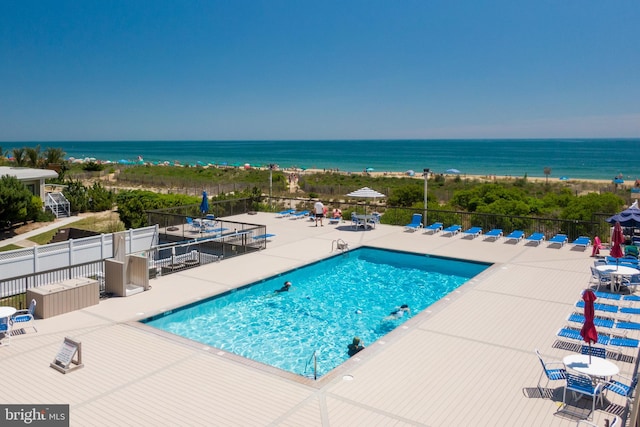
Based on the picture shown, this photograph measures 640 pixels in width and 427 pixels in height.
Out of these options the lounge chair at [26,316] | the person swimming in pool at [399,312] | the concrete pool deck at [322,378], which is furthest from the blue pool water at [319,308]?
the lounge chair at [26,316]

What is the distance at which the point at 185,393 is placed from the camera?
7.04 metres

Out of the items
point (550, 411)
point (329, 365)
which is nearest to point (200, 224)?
point (329, 365)

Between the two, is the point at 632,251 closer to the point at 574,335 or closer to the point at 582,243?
the point at 582,243

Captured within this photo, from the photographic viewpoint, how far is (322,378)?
7.63 m

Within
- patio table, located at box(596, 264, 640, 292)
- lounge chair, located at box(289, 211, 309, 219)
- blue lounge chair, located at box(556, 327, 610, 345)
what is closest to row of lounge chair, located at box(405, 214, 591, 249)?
patio table, located at box(596, 264, 640, 292)

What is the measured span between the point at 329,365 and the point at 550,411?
407 centimetres

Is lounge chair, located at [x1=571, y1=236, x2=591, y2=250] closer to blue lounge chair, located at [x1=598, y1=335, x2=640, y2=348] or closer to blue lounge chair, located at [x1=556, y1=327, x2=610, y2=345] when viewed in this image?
blue lounge chair, located at [x1=556, y1=327, x2=610, y2=345]

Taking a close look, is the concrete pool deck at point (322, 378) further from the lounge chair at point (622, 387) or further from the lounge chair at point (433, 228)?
the lounge chair at point (433, 228)

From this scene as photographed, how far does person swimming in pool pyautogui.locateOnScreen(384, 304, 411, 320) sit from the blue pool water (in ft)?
0.41

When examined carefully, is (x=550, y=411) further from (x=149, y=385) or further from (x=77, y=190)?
(x=77, y=190)

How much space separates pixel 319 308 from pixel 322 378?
4.87 meters

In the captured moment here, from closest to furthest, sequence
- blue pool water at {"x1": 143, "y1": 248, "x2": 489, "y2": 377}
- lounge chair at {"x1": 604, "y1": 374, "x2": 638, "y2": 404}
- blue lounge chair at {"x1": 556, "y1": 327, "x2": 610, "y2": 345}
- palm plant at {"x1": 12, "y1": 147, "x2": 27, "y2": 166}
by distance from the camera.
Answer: lounge chair at {"x1": 604, "y1": 374, "x2": 638, "y2": 404} → blue lounge chair at {"x1": 556, "y1": 327, "x2": 610, "y2": 345} → blue pool water at {"x1": 143, "y1": 248, "x2": 489, "y2": 377} → palm plant at {"x1": 12, "y1": 147, "x2": 27, "y2": 166}

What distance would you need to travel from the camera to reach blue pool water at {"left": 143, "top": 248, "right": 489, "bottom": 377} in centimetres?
1006

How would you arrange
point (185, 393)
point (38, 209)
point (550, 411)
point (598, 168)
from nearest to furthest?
point (550, 411) < point (185, 393) < point (38, 209) < point (598, 168)
